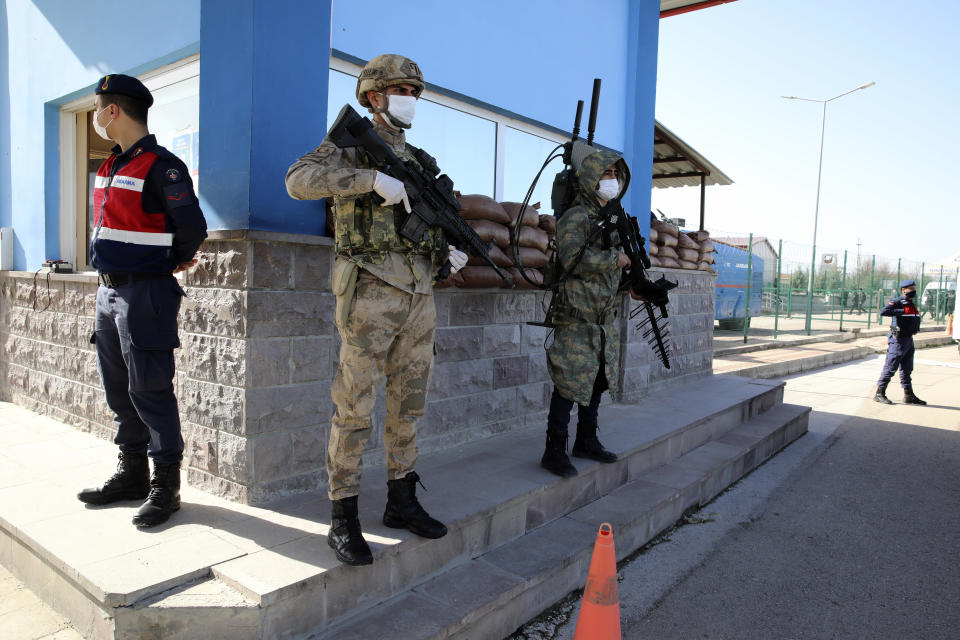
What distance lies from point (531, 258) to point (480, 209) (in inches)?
23.9

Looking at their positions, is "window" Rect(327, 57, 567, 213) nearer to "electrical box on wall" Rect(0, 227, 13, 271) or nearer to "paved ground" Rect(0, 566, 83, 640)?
"paved ground" Rect(0, 566, 83, 640)

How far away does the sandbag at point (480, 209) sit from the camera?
387 cm

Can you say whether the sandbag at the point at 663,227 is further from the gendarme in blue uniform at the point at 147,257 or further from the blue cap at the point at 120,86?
the blue cap at the point at 120,86

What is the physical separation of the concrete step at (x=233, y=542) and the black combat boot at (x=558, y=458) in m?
0.06

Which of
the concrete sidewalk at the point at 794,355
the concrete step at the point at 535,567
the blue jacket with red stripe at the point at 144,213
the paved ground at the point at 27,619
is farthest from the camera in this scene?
the concrete sidewalk at the point at 794,355

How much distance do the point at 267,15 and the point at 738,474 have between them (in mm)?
4335

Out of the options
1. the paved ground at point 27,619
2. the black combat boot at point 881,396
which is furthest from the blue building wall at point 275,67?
the black combat boot at point 881,396

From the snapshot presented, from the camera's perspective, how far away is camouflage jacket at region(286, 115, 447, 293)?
7.16 feet

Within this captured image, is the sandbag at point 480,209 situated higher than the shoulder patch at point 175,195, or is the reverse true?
the sandbag at point 480,209

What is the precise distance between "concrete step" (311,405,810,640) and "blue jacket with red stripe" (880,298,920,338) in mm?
4911

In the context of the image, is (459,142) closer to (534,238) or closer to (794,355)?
(534,238)

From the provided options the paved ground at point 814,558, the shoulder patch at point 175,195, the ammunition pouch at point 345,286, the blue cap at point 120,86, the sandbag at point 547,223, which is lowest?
the paved ground at point 814,558

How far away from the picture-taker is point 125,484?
8.58ft

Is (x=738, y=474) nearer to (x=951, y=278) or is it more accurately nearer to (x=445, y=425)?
(x=445, y=425)
